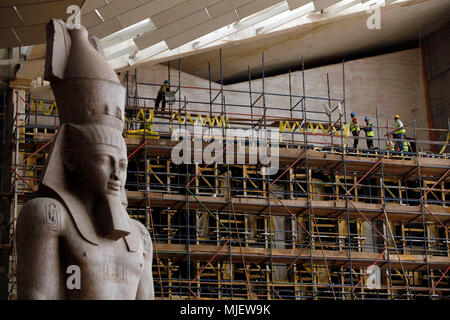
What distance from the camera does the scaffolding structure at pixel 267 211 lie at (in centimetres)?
2241

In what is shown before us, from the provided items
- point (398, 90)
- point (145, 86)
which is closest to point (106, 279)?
point (145, 86)

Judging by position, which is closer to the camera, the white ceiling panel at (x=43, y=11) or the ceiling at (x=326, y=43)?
the white ceiling panel at (x=43, y=11)

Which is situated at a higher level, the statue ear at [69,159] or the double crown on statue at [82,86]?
the double crown on statue at [82,86]

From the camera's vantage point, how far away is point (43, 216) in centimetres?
836

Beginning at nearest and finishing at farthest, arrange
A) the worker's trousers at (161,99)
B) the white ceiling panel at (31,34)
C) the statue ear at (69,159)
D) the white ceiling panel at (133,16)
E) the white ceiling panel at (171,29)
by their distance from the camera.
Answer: the statue ear at (69,159) < the white ceiling panel at (31,34) < the white ceiling panel at (133,16) < the white ceiling panel at (171,29) < the worker's trousers at (161,99)

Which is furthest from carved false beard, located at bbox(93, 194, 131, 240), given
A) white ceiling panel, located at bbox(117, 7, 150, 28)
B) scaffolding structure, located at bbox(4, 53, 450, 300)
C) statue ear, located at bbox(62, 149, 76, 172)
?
scaffolding structure, located at bbox(4, 53, 450, 300)

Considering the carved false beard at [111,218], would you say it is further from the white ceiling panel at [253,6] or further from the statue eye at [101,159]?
the white ceiling panel at [253,6]

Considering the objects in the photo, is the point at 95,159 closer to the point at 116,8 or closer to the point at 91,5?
the point at 91,5

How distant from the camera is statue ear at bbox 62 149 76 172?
886 centimetres

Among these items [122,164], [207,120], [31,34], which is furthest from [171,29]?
[122,164]

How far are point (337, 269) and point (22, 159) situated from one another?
9.82 m

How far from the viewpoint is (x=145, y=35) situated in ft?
72.6

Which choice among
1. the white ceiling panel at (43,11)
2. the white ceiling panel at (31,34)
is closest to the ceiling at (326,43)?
the white ceiling panel at (31,34)

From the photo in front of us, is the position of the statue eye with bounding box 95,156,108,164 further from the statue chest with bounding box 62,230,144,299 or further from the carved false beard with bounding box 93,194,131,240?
the statue chest with bounding box 62,230,144,299
